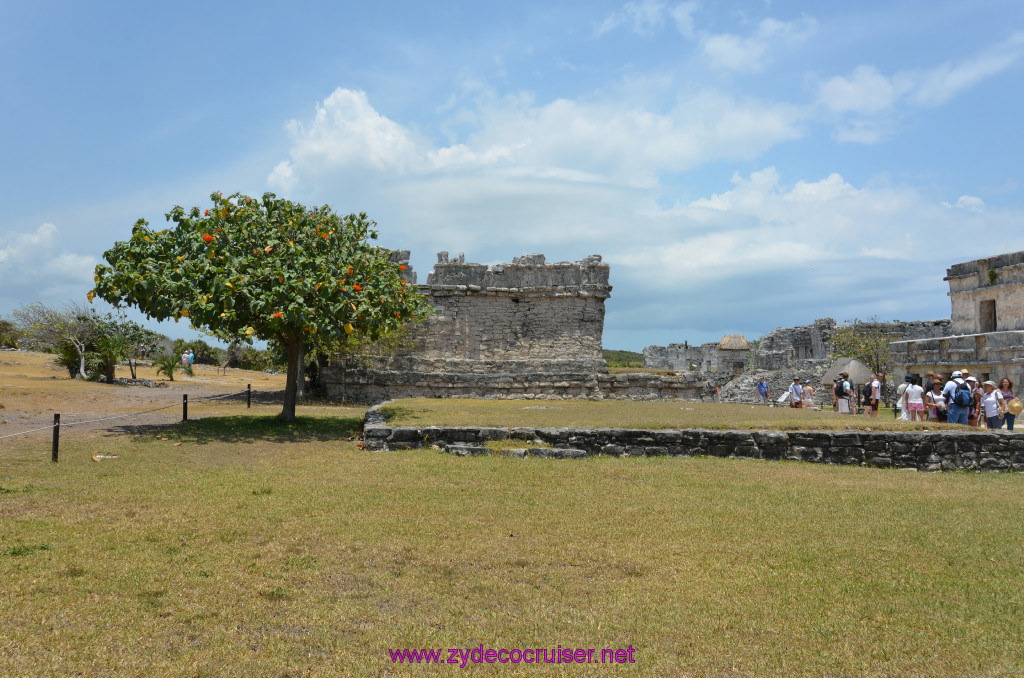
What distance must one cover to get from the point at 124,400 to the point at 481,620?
1967 cm

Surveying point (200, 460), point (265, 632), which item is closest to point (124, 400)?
point (200, 460)

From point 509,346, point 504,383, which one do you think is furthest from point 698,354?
point 504,383

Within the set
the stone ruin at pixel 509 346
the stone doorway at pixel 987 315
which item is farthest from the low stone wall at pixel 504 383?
the stone doorway at pixel 987 315

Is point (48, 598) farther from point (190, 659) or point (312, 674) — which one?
point (312, 674)

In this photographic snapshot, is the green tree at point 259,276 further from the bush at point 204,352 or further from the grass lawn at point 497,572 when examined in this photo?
→ the bush at point 204,352

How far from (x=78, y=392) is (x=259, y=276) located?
12354mm

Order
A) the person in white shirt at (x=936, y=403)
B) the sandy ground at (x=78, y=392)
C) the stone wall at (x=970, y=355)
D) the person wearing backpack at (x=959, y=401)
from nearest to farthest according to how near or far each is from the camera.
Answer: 1. the person wearing backpack at (x=959, y=401)
2. the person in white shirt at (x=936, y=403)
3. the sandy ground at (x=78, y=392)
4. the stone wall at (x=970, y=355)

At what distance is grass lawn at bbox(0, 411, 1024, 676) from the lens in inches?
152

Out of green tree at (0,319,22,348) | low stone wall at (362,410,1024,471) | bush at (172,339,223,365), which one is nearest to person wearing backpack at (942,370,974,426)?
low stone wall at (362,410,1024,471)

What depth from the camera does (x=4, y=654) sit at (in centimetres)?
368

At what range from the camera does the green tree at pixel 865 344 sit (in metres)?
26.9

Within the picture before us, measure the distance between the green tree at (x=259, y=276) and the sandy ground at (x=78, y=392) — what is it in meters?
3.53

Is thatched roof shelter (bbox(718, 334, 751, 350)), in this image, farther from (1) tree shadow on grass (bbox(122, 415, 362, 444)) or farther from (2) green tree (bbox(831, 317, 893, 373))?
(1) tree shadow on grass (bbox(122, 415, 362, 444))

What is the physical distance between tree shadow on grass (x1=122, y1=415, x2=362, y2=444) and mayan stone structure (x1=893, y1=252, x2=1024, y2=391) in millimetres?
14614
